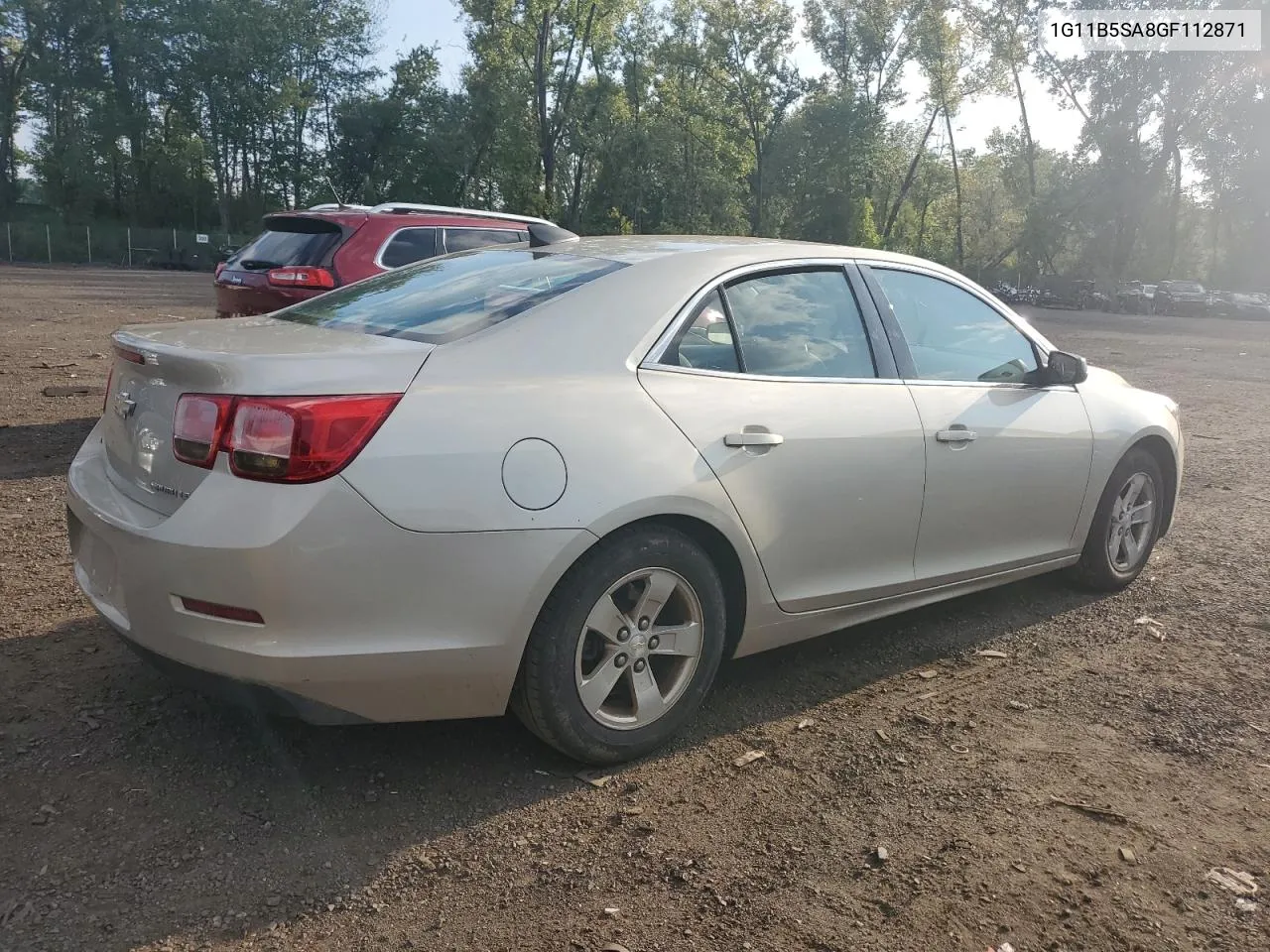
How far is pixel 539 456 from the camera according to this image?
2818mm

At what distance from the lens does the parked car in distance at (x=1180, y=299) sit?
4228 cm

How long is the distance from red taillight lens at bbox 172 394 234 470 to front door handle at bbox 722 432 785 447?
1.45 meters

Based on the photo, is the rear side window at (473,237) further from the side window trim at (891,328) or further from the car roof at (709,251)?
the side window trim at (891,328)

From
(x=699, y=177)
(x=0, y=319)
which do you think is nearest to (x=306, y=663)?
(x=0, y=319)

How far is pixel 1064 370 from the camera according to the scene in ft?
14.6

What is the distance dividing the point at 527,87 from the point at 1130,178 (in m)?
29.0

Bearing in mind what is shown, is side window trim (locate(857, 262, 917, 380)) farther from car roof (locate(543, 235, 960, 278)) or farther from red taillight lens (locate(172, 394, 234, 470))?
red taillight lens (locate(172, 394, 234, 470))

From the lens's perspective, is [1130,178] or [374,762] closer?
[374,762]

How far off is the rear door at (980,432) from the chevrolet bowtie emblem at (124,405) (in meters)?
2.62

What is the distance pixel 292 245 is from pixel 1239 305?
44072 mm

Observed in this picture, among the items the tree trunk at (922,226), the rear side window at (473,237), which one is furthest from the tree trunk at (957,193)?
the rear side window at (473,237)

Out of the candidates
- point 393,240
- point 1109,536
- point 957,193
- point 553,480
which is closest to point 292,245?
point 393,240

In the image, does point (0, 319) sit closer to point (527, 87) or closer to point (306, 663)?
point (306, 663)

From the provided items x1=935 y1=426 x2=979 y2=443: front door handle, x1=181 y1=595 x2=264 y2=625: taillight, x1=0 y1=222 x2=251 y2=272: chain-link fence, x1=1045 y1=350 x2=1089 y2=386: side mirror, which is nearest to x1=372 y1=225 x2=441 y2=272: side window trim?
x1=1045 y1=350 x2=1089 y2=386: side mirror
